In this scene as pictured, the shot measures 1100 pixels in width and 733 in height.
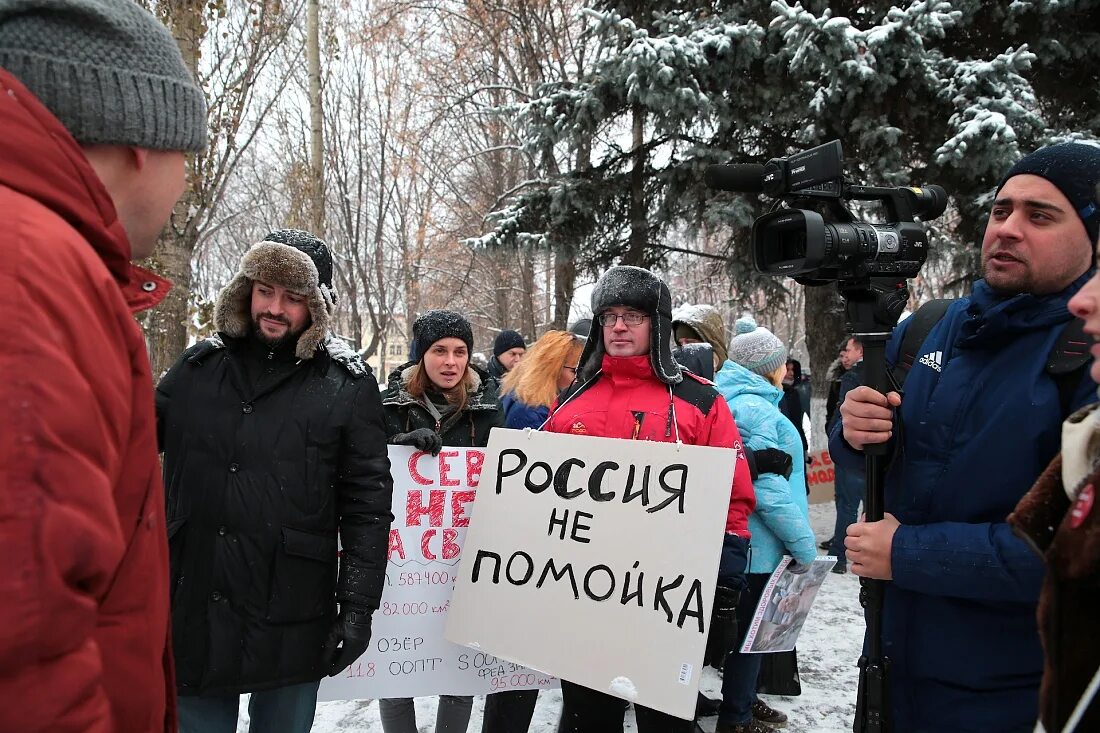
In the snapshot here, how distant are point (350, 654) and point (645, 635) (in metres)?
0.98

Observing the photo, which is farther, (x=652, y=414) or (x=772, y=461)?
(x=772, y=461)

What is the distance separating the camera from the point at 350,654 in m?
2.36

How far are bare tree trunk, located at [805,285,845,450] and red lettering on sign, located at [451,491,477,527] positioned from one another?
6465 mm

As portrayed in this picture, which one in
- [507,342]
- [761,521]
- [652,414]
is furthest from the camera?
[507,342]

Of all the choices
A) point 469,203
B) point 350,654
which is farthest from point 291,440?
point 469,203

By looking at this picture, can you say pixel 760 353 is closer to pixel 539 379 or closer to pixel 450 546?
pixel 539 379

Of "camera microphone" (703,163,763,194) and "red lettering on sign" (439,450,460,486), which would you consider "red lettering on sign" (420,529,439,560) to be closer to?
"red lettering on sign" (439,450,460,486)

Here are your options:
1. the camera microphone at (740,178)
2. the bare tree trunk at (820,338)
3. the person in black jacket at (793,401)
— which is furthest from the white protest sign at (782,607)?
the bare tree trunk at (820,338)

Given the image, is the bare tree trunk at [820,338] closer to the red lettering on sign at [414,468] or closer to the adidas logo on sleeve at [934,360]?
the red lettering on sign at [414,468]

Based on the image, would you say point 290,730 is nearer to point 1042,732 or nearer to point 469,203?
point 1042,732

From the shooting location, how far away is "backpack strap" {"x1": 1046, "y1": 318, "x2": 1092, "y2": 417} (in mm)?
1589

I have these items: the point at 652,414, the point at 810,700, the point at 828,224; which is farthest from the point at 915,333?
the point at 810,700

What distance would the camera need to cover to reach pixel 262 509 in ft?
7.45

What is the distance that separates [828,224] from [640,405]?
43.6 inches
